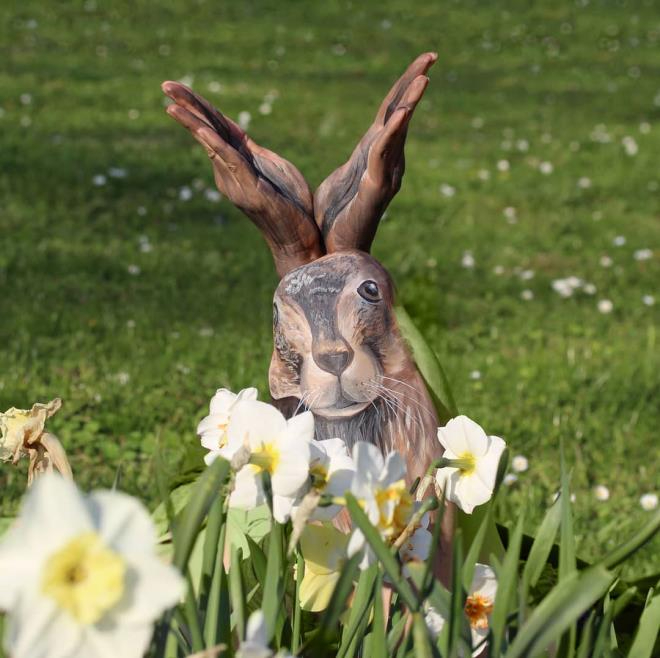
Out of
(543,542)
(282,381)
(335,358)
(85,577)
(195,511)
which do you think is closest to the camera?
(85,577)

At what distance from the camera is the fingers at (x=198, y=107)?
176 cm

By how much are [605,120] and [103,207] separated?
4.26 metres

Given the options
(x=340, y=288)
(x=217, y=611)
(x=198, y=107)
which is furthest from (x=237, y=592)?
(x=198, y=107)

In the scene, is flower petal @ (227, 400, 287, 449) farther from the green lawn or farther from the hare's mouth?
the green lawn

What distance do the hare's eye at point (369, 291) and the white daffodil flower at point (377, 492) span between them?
562 mm

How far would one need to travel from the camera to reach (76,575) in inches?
35.8

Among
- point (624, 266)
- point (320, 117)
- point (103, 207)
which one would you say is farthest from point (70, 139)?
point (624, 266)

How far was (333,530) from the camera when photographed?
53.9 inches

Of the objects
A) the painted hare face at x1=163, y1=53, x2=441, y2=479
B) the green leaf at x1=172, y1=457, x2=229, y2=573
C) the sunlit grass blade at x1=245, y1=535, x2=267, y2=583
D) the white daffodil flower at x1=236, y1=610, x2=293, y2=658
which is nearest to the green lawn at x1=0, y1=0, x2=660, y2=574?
the painted hare face at x1=163, y1=53, x2=441, y2=479

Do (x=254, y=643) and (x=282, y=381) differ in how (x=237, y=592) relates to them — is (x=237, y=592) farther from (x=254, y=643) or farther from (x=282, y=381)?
(x=282, y=381)

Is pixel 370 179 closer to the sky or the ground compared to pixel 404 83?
closer to the ground

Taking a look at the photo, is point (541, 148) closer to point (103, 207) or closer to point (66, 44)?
point (103, 207)

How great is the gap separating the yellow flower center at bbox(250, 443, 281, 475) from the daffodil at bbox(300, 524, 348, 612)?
148 millimetres

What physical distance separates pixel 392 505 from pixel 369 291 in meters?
0.60
